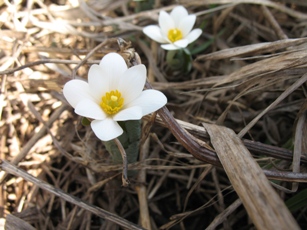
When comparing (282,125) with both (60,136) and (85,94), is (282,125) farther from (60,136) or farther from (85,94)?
(60,136)

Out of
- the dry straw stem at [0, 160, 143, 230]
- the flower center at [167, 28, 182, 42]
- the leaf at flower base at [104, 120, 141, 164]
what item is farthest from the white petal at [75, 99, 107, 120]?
the flower center at [167, 28, 182, 42]

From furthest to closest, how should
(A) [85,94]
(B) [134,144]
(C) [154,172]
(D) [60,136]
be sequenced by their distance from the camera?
(D) [60,136] < (C) [154,172] < (B) [134,144] < (A) [85,94]

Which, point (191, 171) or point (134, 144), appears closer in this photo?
point (134, 144)

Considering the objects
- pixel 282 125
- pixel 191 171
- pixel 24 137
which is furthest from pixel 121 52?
pixel 282 125

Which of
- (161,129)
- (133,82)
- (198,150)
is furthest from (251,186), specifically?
(161,129)

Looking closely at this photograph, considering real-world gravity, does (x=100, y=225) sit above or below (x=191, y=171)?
below

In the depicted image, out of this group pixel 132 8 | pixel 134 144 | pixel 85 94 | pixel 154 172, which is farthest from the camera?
pixel 132 8

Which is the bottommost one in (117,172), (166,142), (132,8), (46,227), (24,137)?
(46,227)

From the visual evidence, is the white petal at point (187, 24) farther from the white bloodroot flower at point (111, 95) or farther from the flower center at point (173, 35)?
the white bloodroot flower at point (111, 95)

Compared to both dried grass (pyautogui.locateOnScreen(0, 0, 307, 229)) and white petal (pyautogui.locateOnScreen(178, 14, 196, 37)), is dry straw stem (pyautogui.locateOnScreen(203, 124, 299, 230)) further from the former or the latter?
white petal (pyautogui.locateOnScreen(178, 14, 196, 37))
